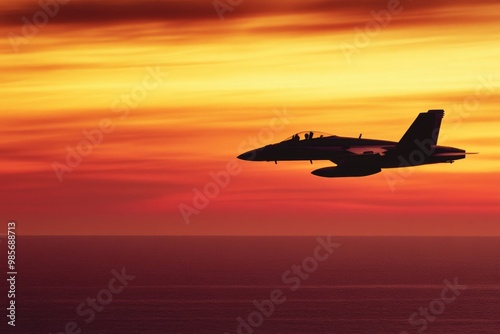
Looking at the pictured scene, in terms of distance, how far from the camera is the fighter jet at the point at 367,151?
81812 mm

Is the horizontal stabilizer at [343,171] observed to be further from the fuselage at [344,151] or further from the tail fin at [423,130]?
the tail fin at [423,130]

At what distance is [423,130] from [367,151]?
6.16 meters

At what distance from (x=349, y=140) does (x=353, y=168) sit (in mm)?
6365

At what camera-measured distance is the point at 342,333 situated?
19762cm

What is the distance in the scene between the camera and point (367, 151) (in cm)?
8525

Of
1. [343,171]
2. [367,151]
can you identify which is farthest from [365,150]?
[343,171]

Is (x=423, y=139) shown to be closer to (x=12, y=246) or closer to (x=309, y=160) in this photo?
(x=309, y=160)

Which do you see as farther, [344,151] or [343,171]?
[344,151]

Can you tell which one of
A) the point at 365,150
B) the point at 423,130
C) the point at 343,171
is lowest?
the point at 343,171

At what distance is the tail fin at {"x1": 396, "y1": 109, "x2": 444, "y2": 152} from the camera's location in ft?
279

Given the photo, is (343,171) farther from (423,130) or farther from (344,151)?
(423,130)

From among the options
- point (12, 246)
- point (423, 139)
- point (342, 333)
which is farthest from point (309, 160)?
point (342, 333)

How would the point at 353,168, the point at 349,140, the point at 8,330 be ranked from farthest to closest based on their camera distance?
the point at 8,330
the point at 349,140
the point at 353,168

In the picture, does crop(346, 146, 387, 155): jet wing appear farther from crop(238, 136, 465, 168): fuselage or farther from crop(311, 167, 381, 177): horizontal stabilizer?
crop(311, 167, 381, 177): horizontal stabilizer
